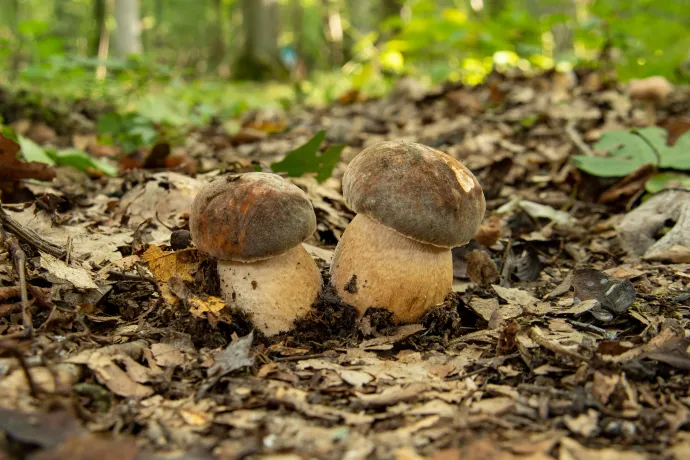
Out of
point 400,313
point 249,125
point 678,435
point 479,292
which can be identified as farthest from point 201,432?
point 249,125

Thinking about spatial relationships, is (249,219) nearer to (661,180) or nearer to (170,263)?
(170,263)

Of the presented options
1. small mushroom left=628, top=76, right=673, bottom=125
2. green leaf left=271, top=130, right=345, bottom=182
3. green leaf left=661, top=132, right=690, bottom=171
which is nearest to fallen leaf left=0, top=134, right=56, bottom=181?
green leaf left=271, top=130, right=345, bottom=182

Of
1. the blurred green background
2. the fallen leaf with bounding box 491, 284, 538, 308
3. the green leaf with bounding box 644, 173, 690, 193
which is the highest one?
the blurred green background

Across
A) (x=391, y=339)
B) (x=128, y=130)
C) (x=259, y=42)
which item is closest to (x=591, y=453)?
(x=391, y=339)

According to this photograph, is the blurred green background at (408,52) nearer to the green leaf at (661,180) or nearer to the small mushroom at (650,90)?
the small mushroom at (650,90)

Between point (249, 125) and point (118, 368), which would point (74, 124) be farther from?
point (118, 368)

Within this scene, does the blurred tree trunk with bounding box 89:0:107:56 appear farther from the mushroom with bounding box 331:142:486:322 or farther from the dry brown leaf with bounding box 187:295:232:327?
the mushroom with bounding box 331:142:486:322

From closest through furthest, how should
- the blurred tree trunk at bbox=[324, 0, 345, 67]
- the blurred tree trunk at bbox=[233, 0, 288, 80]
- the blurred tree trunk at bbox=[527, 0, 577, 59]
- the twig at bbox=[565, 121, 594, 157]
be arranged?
the twig at bbox=[565, 121, 594, 157] → the blurred tree trunk at bbox=[527, 0, 577, 59] → the blurred tree trunk at bbox=[233, 0, 288, 80] → the blurred tree trunk at bbox=[324, 0, 345, 67]
